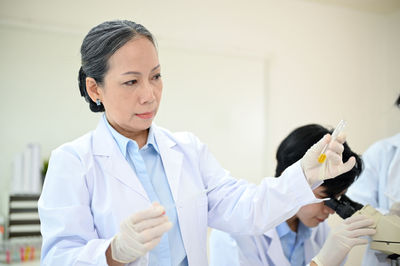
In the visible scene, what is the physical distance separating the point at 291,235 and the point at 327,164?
598 mm

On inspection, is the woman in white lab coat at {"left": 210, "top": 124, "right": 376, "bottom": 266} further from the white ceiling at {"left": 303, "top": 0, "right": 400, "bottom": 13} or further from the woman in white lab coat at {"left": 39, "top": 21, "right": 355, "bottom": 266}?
the white ceiling at {"left": 303, "top": 0, "right": 400, "bottom": 13}

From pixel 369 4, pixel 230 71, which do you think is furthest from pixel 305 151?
pixel 369 4

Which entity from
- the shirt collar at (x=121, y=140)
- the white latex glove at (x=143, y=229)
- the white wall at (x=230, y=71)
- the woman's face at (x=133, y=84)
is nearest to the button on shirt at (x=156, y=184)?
the shirt collar at (x=121, y=140)

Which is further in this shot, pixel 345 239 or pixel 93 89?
pixel 345 239

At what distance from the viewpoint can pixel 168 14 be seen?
3312 mm

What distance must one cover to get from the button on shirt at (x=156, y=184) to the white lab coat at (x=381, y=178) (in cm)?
101

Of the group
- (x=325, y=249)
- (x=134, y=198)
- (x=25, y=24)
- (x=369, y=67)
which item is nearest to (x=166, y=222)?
(x=134, y=198)

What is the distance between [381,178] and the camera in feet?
6.25

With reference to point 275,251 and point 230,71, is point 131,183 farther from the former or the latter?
point 230,71

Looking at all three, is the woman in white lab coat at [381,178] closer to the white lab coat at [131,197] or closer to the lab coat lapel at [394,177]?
the lab coat lapel at [394,177]

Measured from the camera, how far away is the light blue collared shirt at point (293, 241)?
1.72m

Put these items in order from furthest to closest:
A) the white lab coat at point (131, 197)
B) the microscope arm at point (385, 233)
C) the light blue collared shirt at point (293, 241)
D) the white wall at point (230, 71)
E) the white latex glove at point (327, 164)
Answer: the white wall at point (230, 71), the light blue collared shirt at point (293, 241), the microscope arm at point (385, 233), the white latex glove at point (327, 164), the white lab coat at point (131, 197)

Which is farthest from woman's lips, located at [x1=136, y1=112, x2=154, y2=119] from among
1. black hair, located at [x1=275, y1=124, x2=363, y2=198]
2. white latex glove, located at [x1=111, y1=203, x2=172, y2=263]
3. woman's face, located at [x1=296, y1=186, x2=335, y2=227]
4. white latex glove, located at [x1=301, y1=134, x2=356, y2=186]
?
woman's face, located at [x1=296, y1=186, x2=335, y2=227]

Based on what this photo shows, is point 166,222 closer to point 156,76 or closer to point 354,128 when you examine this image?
point 156,76
